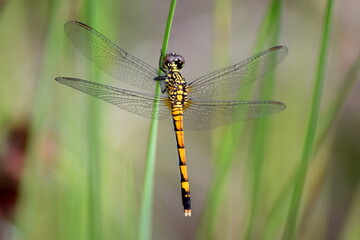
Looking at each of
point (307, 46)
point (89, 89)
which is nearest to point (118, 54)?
point (89, 89)

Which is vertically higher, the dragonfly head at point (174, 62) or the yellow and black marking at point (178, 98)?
the dragonfly head at point (174, 62)

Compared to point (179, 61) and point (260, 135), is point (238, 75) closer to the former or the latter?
point (179, 61)

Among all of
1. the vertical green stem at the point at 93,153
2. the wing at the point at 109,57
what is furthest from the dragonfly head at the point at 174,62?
the vertical green stem at the point at 93,153

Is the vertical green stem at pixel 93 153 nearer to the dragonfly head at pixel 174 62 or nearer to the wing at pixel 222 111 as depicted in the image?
the wing at pixel 222 111

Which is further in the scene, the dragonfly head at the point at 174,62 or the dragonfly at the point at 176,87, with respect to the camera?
the dragonfly head at the point at 174,62

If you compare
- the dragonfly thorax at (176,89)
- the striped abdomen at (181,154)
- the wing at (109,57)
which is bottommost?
the striped abdomen at (181,154)

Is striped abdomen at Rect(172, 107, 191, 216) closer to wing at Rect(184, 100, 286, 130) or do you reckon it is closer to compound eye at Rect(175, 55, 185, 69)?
wing at Rect(184, 100, 286, 130)

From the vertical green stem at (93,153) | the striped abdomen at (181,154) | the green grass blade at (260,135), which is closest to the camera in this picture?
the vertical green stem at (93,153)
